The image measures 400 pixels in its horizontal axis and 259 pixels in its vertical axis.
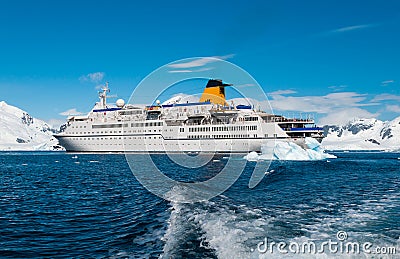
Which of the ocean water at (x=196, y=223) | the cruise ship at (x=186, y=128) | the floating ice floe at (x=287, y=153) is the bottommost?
the ocean water at (x=196, y=223)

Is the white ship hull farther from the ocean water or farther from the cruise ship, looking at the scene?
the ocean water

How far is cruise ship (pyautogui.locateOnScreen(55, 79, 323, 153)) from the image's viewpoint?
6338cm

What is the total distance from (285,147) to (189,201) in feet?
123

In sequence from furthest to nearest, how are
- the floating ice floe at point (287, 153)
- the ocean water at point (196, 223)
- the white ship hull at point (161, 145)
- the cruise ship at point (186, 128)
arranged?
the white ship hull at point (161, 145), the cruise ship at point (186, 128), the floating ice floe at point (287, 153), the ocean water at point (196, 223)

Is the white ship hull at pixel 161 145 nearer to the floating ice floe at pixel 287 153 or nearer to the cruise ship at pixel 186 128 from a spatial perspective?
the cruise ship at pixel 186 128

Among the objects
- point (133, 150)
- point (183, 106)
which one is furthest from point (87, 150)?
point (183, 106)

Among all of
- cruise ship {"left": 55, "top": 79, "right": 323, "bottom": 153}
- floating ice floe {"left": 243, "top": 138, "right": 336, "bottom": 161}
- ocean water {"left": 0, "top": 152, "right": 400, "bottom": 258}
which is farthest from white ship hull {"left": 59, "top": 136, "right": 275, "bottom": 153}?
ocean water {"left": 0, "top": 152, "right": 400, "bottom": 258}

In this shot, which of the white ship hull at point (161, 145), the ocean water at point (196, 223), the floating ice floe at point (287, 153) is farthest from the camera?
the white ship hull at point (161, 145)

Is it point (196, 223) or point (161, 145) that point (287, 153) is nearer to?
point (161, 145)

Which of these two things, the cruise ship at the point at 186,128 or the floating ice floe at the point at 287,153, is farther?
the cruise ship at the point at 186,128

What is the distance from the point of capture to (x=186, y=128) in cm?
7119

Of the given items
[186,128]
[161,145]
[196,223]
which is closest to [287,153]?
[186,128]

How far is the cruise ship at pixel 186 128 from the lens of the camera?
208 feet

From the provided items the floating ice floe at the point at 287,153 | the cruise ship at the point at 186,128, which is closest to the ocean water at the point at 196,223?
the floating ice floe at the point at 287,153
